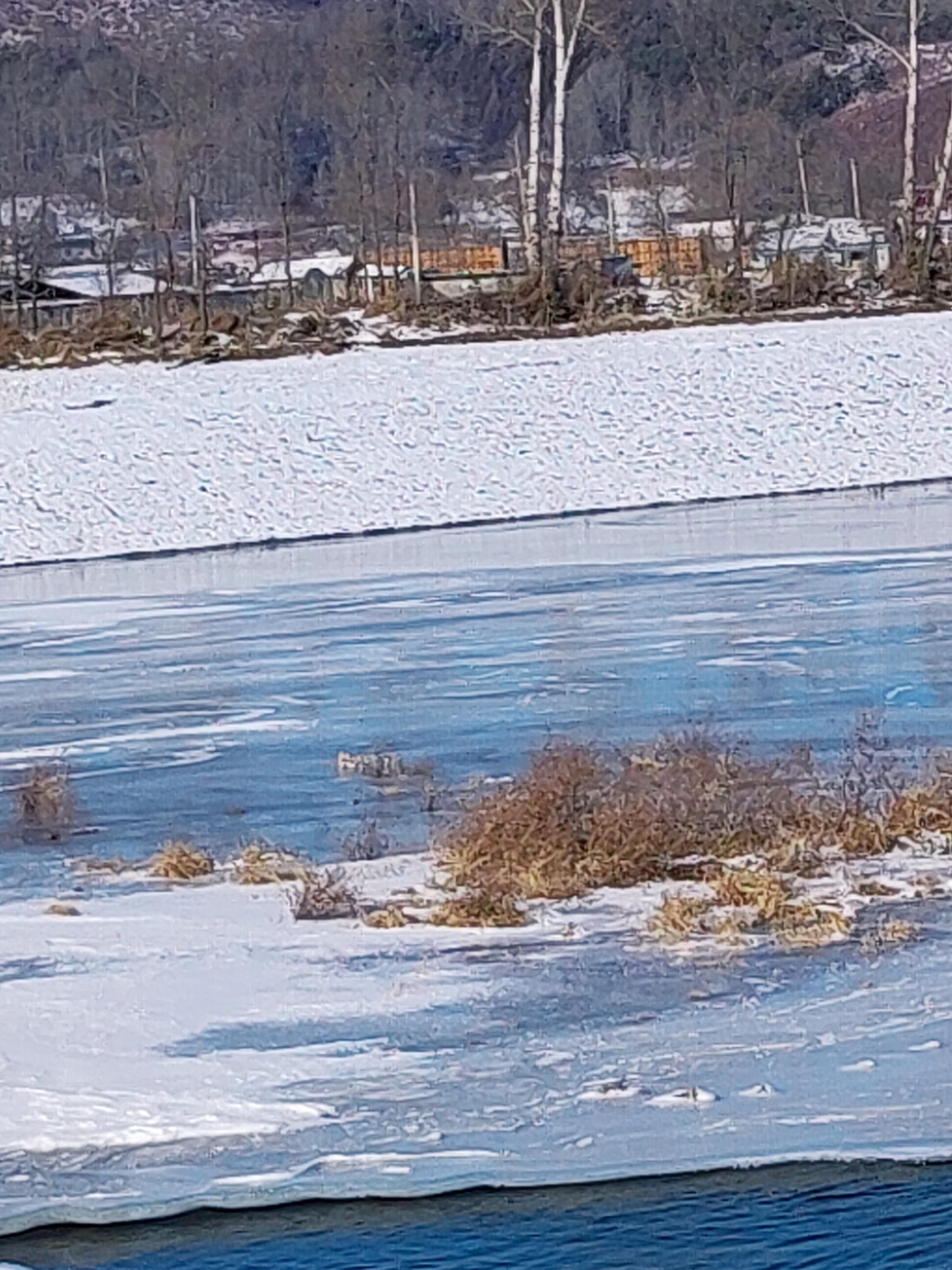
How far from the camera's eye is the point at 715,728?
39.7 feet

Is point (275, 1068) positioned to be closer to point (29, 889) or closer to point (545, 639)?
point (29, 889)

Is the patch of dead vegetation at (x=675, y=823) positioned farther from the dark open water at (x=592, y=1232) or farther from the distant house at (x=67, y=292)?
the distant house at (x=67, y=292)

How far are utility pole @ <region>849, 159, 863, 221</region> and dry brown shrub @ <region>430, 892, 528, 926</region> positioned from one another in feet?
258

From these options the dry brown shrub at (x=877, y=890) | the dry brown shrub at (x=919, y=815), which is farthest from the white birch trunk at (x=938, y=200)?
the dry brown shrub at (x=877, y=890)

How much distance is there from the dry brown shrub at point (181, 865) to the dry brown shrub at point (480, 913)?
1.07 m

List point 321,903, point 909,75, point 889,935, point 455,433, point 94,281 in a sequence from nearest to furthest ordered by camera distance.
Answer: point 889,935 < point 321,903 < point 455,433 < point 909,75 < point 94,281

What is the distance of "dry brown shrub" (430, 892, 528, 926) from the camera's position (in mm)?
8594

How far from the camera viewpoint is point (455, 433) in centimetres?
2878

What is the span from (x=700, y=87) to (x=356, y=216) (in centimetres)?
5653

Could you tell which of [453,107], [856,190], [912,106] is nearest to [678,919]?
[912,106]

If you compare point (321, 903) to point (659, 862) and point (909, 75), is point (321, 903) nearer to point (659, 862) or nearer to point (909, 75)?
point (659, 862)

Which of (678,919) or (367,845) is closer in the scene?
(678,919)

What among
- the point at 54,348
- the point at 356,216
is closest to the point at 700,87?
the point at 356,216

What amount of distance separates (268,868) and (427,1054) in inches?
87.1
